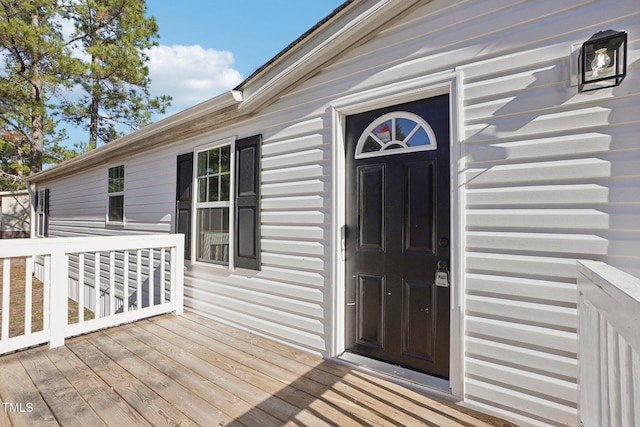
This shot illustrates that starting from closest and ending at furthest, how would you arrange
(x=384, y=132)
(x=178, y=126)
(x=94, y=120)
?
(x=384, y=132) < (x=178, y=126) < (x=94, y=120)

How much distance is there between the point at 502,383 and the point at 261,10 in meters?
6.81

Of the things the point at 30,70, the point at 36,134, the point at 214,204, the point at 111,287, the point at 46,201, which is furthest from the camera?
the point at 36,134

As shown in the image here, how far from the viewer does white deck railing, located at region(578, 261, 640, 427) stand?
2.73 ft

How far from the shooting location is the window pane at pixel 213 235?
3.74 m

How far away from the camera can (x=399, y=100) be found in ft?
7.94

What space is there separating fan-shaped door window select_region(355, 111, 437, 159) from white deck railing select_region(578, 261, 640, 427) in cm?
125

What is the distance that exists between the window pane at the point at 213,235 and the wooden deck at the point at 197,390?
3.46 feet

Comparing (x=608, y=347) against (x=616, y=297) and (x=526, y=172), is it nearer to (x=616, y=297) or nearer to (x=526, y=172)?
(x=616, y=297)

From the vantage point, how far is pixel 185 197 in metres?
4.22

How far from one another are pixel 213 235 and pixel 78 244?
130 centimetres

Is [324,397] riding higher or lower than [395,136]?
lower

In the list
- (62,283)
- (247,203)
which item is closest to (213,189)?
(247,203)

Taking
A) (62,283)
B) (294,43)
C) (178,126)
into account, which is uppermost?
(294,43)

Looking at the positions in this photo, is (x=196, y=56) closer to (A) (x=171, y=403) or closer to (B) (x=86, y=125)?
(B) (x=86, y=125)
